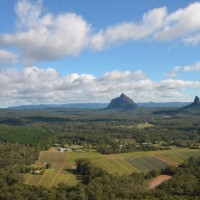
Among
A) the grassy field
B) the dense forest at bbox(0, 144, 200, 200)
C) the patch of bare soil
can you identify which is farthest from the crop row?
the patch of bare soil

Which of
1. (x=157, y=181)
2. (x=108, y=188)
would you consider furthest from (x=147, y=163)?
(x=108, y=188)

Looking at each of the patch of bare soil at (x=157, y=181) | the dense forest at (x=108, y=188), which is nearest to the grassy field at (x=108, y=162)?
the dense forest at (x=108, y=188)

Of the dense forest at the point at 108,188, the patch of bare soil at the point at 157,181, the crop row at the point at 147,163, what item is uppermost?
the dense forest at the point at 108,188

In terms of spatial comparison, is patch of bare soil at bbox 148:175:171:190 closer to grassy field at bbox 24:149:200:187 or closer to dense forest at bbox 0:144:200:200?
dense forest at bbox 0:144:200:200

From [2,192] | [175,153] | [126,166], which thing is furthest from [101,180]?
[175,153]

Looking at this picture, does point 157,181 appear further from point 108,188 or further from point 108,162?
point 108,162

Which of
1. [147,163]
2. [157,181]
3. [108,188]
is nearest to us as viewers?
[108,188]

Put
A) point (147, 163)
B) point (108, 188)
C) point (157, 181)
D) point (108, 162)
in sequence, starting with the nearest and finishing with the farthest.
→ point (108, 188), point (157, 181), point (108, 162), point (147, 163)

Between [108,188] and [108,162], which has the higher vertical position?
[108,188]

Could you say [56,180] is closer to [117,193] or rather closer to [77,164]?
[77,164]

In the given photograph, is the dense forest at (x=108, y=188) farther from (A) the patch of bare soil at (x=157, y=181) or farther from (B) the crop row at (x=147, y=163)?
(B) the crop row at (x=147, y=163)
